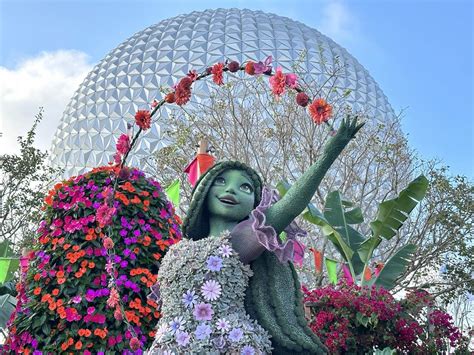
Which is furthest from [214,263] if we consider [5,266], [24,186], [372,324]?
[24,186]

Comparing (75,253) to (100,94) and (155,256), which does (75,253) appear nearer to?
(155,256)

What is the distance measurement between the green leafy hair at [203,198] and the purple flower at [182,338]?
86cm

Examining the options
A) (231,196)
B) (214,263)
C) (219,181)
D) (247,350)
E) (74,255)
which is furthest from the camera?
(74,255)

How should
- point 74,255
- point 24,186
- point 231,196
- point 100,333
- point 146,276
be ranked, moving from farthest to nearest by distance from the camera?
point 24,186, point 146,276, point 74,255, point 100,333, point 231,196

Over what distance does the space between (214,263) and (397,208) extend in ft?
17.0

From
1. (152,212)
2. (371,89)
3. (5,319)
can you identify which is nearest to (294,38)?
(371,89)

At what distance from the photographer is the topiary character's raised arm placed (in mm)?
3678

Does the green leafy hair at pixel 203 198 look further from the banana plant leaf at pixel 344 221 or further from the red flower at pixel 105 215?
the banana plant leaf at pixel 344 221

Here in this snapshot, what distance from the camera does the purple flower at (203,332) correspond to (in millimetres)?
3590

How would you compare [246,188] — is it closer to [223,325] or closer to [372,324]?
[223,325]

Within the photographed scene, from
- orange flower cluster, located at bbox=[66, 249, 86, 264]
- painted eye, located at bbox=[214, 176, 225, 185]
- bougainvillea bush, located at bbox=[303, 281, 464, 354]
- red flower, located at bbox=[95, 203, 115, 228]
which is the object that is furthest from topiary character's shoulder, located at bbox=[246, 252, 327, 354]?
bougainvillea bush, located at bbox=[303, 281, 464, 354]

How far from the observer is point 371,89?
22.4 metres

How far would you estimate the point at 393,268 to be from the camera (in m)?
8.77

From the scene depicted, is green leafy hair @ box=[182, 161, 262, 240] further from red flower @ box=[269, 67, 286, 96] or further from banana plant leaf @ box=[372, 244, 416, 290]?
banana plant leaf @ box=[372, 244, 416, 290]
